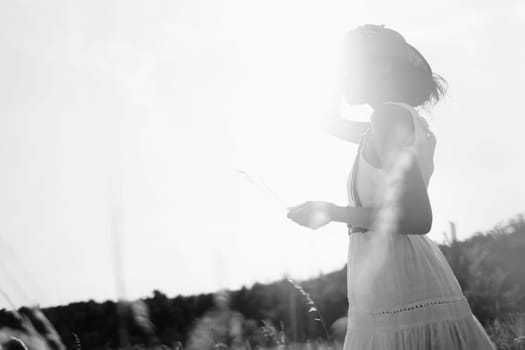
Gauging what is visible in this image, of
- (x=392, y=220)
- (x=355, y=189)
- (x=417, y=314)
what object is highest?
(x=355, y=189)

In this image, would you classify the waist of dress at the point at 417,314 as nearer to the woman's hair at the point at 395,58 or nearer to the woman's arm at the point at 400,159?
the woman's arm at the point at 400,159

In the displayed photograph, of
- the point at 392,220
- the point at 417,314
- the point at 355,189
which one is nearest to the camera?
the point at 392,220

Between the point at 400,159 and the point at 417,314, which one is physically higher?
the point at 400,159

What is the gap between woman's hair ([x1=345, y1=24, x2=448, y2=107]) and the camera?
2.44 metres

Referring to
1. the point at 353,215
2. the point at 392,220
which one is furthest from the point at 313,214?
the point at 392,220

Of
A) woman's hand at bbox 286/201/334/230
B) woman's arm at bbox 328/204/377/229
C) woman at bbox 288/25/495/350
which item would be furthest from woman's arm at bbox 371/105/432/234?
woman's hand at bbox 286/201/334/230

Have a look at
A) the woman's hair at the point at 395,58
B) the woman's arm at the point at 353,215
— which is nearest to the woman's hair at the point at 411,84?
the woman's hair at the point at 395,58

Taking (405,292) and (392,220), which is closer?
(392,220)

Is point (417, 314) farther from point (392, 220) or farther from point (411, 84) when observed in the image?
point (411, 84)

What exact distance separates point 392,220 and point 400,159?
20 centimetres

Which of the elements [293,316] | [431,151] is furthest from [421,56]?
[293,316]

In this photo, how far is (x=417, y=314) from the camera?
2193mm

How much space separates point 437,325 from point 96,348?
11.2 metres

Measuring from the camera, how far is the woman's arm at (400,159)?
2.02 metres
